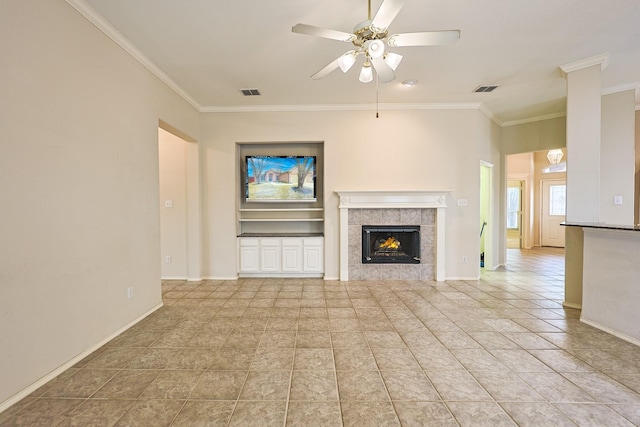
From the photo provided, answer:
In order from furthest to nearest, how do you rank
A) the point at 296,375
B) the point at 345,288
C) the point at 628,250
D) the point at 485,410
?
1. the point at 345,288
2. the point at 628,250
3. the point at 296,375
4. the point at 485,410

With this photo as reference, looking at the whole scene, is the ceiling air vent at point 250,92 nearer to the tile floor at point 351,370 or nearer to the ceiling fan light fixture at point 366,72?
the ceiling fan light fixture at point 366,72

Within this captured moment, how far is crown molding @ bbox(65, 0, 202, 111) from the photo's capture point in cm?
221

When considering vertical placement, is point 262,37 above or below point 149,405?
above

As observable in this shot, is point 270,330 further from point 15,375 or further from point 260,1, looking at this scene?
point 260,1

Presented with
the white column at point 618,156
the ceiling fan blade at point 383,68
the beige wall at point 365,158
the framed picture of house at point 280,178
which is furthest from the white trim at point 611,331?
the framed picture of house at point 280,178

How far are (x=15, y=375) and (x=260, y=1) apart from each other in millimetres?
3178

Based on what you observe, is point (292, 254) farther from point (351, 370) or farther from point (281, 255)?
point (351, 370)

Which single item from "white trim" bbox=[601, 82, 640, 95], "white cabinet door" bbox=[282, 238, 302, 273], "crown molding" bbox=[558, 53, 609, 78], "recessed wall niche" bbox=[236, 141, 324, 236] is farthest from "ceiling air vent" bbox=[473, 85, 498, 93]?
"white cabinet door" bbox=[282, 238, 302, 273]

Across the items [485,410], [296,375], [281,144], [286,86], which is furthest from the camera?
[281,144]

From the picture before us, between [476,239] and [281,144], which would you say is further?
[281,144]

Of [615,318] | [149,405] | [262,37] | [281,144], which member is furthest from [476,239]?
[149,405]

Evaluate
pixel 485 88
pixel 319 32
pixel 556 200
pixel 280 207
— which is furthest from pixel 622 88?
pixel 556 200

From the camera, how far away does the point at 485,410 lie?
1598mm

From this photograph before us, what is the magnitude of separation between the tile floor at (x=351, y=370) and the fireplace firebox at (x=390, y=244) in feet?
4.02
